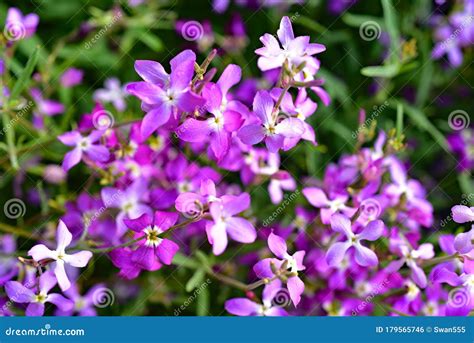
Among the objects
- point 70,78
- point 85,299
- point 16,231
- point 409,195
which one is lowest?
point 85,299

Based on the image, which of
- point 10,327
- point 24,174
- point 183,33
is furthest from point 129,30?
point 10,327

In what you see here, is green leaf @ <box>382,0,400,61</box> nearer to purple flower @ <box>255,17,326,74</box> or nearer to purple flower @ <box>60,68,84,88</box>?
purple flower @ <box>255,17,326,74</box>

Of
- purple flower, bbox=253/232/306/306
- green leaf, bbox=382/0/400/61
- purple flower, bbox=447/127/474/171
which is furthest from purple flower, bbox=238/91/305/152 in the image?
purple flower, bbox=447/127/474/171

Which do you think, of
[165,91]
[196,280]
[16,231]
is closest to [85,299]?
[16,231]

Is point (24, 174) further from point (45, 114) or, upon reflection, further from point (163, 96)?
point (163, 96)

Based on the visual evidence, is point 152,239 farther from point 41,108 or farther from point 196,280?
point 41,108

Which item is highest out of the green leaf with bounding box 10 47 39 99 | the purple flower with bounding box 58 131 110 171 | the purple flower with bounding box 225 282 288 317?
the green leaf with bounding box 10 47 39 99
